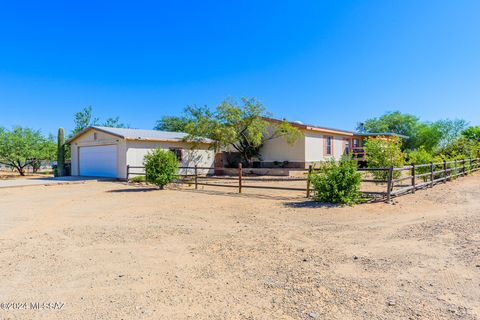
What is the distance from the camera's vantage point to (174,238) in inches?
220

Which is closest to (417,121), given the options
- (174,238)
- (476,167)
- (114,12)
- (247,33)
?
(476,167)

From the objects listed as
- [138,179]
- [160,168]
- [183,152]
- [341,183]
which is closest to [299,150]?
[183,152]

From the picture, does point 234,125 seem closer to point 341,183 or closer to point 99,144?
point 99,144

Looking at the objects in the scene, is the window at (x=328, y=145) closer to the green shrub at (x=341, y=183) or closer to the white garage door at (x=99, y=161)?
the green shrub at (x=341, y=183)

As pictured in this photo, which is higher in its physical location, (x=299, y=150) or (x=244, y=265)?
(x=299, y=150)

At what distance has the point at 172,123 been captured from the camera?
147 ft

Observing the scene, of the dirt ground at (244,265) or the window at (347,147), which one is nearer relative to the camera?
the dirt ground at (244,265)

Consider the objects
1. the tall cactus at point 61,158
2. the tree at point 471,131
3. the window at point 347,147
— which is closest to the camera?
the tall cactus at point 61,158

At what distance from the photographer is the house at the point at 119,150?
18734 millimetres

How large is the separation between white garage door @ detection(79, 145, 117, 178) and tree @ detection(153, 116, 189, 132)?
72.4 feet

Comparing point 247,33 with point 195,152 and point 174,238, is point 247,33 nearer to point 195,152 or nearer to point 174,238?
point 195,152

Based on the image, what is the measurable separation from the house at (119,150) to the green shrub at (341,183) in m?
13.0

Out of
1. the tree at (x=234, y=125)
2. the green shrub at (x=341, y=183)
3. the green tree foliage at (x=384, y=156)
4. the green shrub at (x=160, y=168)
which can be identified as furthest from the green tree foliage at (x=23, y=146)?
the green tree foliage at (x=384, y=156)

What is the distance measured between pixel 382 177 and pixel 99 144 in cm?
1765
